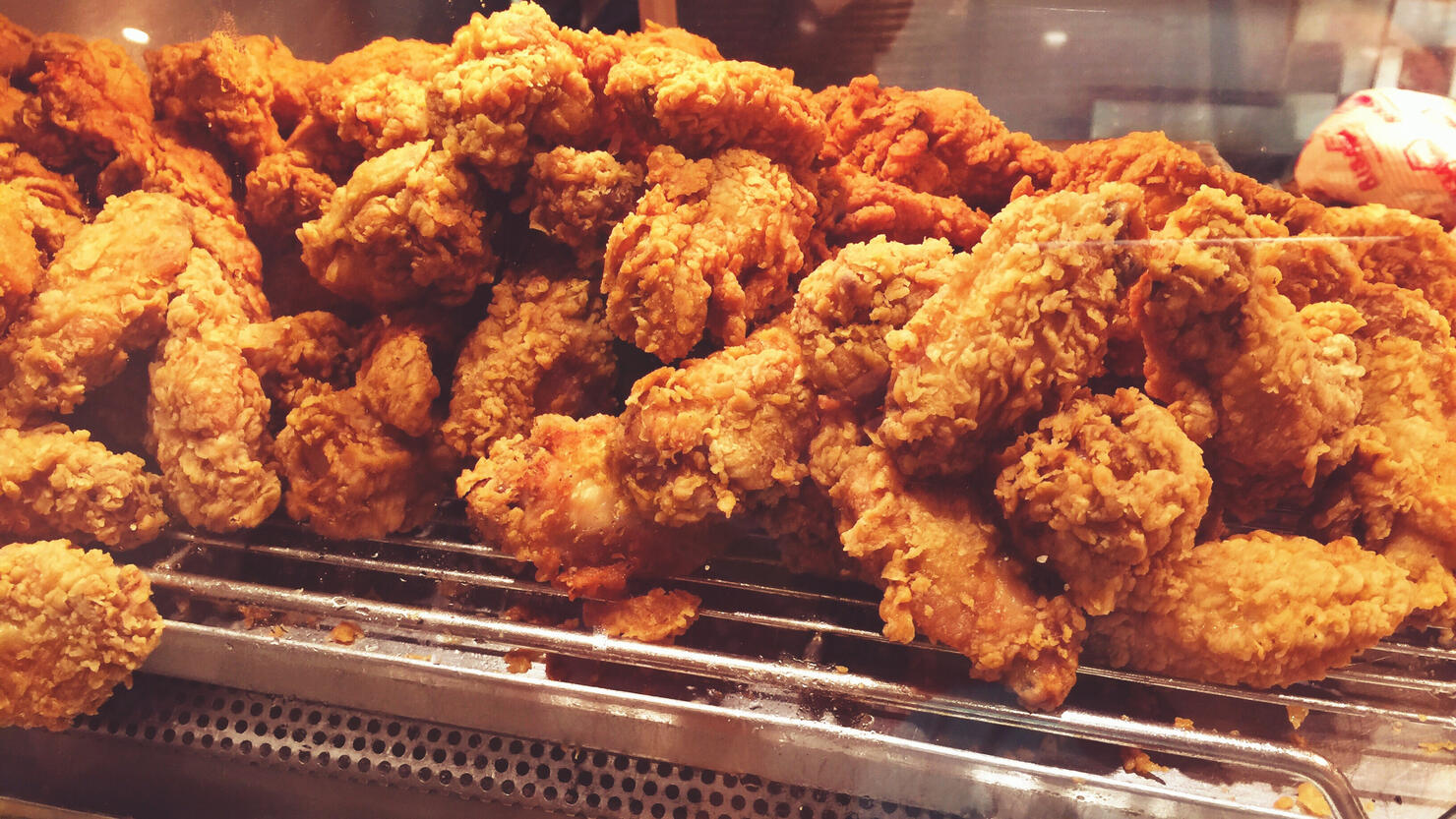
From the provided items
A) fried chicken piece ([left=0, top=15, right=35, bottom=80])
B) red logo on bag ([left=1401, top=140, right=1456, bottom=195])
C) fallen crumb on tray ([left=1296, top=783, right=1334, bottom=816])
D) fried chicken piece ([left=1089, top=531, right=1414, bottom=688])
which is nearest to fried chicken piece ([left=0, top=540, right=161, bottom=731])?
fried chicken piece ([left=0, top=15, right=35, bottom=80])

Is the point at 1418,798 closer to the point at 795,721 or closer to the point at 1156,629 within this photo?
the point at 1156,629

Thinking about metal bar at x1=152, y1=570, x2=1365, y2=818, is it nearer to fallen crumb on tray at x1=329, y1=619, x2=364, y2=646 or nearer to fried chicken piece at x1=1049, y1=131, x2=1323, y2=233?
fallen crumb on tray at x1=329, y1=619, x2=364, y2=646

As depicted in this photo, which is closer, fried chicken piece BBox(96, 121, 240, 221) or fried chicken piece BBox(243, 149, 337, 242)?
fried chicken piece BBox(96, 121, 240, 221)

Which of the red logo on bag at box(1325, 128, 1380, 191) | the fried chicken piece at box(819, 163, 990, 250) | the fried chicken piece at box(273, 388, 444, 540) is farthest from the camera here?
the fried chicken piece at box(819, 163, 990, 250)

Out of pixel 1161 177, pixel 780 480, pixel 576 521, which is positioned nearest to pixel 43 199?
pixel 576 521

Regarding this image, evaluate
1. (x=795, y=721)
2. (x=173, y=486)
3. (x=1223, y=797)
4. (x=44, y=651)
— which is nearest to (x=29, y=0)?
(x=173, y=486)

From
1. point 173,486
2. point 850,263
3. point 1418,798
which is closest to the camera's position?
point 1418,798
